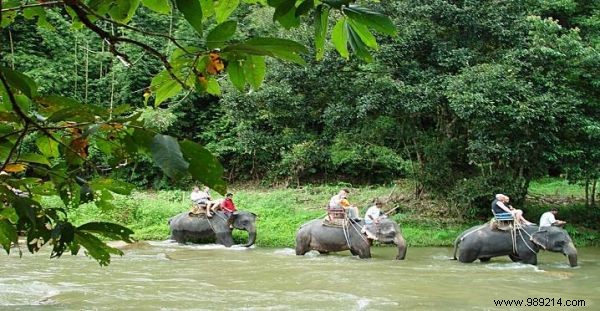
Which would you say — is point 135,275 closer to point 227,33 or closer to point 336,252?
point 336,252

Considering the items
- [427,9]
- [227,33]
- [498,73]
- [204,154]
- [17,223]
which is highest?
[427,9]

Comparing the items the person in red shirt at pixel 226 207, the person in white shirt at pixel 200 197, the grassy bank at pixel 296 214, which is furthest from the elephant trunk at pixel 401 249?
the person in white shirt at pixel 200 197

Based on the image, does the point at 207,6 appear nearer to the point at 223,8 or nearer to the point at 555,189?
the point at 223,8

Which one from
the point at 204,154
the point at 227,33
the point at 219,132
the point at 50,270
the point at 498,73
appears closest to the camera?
the point at 204,154

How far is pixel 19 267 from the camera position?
8.94 metres

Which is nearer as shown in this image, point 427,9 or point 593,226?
point 427,9

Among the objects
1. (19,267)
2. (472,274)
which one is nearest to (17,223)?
(472,274)

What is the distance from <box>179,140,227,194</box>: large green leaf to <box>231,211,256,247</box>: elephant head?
11120 millimetres

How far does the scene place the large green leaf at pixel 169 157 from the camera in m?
0.73

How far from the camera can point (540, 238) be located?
9539 mm

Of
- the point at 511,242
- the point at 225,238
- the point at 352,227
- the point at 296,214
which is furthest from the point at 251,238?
the point at 511,242

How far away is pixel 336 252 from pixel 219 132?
395 inches

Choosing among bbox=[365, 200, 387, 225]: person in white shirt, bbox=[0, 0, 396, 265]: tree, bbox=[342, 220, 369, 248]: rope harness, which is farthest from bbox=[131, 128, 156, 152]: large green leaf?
bbox=[365, 200, 387, 225]: person in white shirt

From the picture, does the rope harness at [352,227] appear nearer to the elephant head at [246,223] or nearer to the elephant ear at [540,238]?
the elephant head at [246,223]
